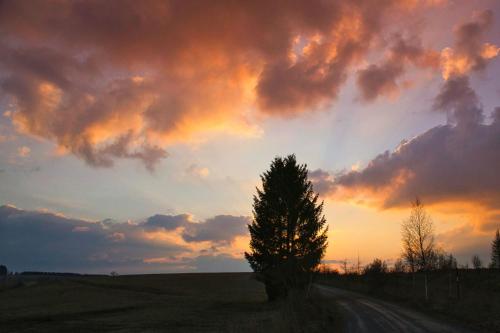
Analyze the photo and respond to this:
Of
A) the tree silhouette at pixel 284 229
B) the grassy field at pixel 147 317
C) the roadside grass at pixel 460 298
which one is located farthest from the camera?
the tree silhouette at pixel 284 229

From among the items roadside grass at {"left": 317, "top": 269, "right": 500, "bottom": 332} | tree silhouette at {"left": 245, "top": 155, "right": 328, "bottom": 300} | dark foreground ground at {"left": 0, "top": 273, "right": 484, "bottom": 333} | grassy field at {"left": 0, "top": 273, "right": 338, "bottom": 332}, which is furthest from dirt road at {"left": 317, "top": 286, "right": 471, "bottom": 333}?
tree silhouette at {"left": 245, "top": 155, "right": 328, "bottom": 300}

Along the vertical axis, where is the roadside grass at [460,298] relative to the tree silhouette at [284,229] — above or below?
below

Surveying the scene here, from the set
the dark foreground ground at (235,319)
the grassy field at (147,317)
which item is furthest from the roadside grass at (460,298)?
the grassy field at (147,317)

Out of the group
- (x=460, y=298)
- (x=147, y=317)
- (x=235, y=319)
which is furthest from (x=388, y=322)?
(x=147, y=317)

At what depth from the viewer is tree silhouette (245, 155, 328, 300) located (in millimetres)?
44438

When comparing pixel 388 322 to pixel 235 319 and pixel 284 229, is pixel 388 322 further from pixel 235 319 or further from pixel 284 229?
pixel 284 229

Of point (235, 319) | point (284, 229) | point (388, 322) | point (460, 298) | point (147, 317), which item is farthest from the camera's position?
point (284, 229)

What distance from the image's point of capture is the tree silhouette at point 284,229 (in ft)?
146

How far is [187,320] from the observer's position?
36.3 meters

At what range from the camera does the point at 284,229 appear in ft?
149

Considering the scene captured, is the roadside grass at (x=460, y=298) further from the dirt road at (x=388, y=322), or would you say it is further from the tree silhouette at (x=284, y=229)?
the tree silhouette at (x=284, y=229)

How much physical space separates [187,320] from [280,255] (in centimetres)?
1245

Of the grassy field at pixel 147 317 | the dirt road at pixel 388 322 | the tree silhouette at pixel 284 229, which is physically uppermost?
the tree silhouette at pixel 284 229

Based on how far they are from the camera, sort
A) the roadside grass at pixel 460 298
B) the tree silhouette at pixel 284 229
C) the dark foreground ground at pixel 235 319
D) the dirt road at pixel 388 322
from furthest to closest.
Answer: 1. the tree silhouette at pixel 284 229
2. the roadside grass at pixel 460 298
3. the dark foreground ground at pixel 235 319
4. the dirt road at pixel 388 322
